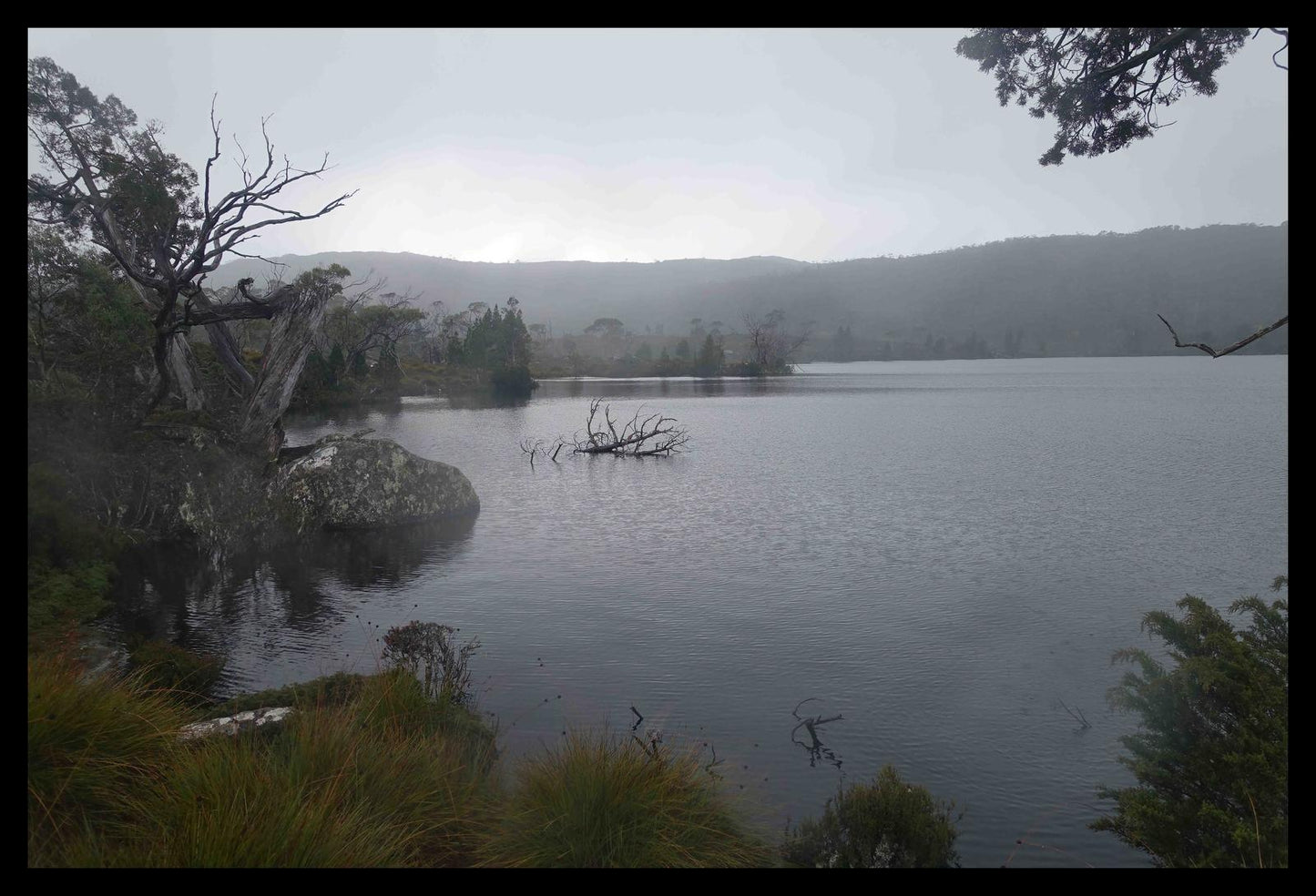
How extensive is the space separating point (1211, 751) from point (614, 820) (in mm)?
4337

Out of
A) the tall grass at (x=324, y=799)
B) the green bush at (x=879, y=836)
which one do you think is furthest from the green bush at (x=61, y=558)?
the green bush at (x=879, y=836)

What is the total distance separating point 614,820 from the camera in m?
4.59

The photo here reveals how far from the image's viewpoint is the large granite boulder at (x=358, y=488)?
1546 centimetres

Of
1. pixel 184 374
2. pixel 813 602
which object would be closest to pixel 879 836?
pixel 813 602

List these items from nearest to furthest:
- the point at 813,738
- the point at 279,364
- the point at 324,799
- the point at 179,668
Result: the point at 324,799 < the point at 813,738 < the point at 179,668 < the point at 279,364

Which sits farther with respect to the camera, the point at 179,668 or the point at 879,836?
the point at 179,668

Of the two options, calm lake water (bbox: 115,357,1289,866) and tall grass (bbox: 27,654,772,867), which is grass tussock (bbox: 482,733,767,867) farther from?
calm lake water (bbox: 115,357,1289,866)

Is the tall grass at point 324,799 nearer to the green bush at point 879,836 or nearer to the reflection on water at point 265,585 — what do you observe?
the green bush at point 879,836

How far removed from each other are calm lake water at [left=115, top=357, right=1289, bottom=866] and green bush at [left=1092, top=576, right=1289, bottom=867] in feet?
1.93

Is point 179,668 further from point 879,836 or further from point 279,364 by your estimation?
point 279,364

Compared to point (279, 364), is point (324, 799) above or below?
below

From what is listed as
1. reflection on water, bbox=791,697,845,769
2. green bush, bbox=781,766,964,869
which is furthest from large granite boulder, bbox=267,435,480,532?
green bush, bbox=781,766,964,869

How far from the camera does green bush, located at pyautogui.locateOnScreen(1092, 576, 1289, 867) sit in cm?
481

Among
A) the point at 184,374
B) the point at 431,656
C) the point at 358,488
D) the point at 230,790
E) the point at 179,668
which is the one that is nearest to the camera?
the point at 230,790
